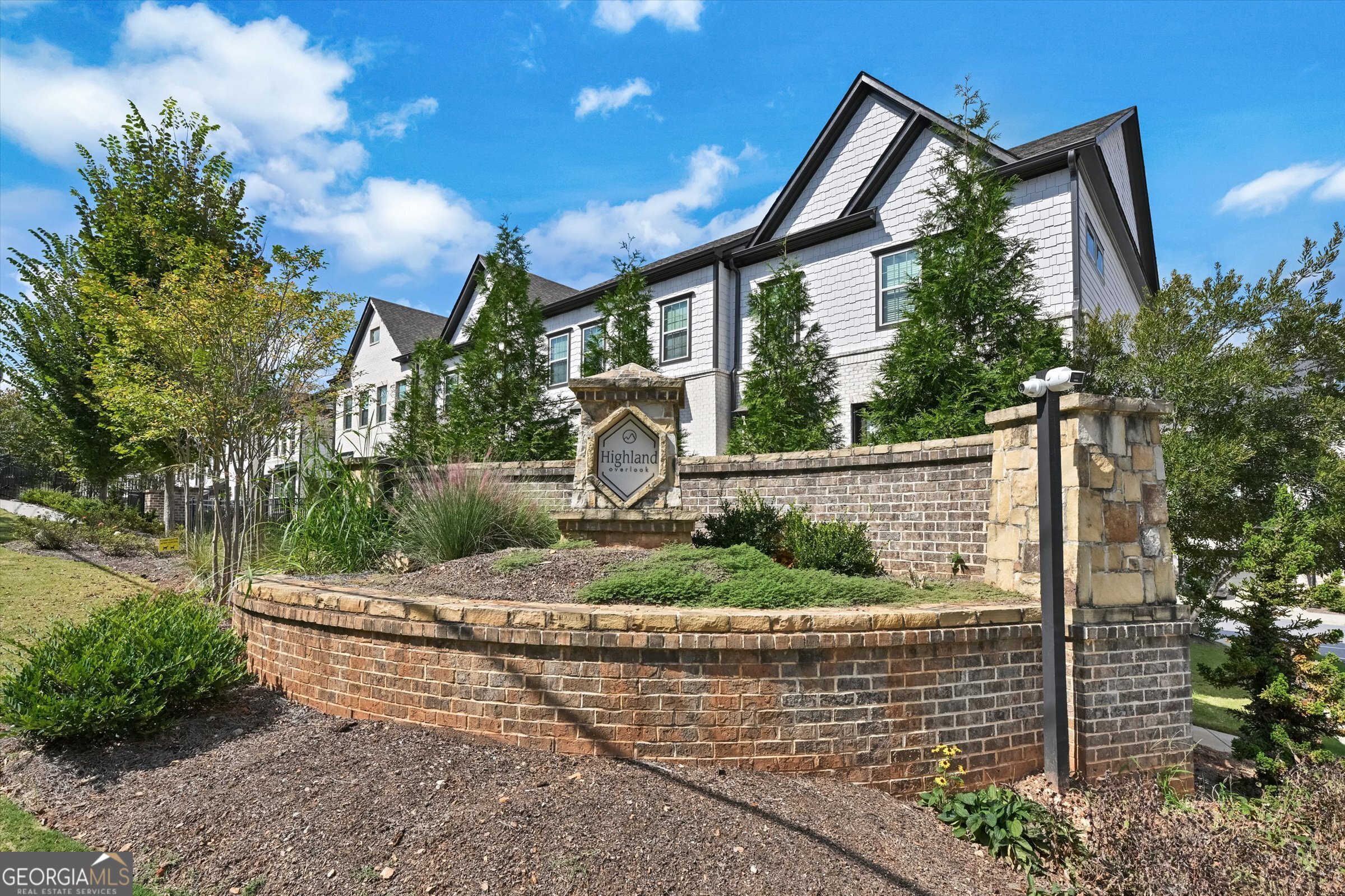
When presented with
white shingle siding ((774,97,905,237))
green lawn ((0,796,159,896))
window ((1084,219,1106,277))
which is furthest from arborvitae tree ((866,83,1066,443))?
green lawn ((0,796,159,896))

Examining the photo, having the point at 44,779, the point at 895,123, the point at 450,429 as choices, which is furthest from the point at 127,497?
the point at 895,123

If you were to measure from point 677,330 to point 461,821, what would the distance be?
1597 cm

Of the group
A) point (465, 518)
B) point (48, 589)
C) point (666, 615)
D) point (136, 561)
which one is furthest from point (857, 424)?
point (136, 561)

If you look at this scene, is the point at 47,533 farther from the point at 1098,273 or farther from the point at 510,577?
the point at 1098,273

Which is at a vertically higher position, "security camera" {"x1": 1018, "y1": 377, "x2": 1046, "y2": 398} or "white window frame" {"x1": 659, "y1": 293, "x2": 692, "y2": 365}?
"white window frame" {"x1": 659, "y1": 293, "x2": 692, "y2": 365}

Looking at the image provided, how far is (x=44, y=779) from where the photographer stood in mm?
4551

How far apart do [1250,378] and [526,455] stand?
1355 centimetres

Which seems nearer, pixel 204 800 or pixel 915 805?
pixel 204 800

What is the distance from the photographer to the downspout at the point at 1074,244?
40.7 ft

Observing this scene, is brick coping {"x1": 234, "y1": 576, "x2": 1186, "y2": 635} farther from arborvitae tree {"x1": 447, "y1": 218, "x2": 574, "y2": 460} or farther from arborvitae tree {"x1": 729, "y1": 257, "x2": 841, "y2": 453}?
arborvitae tree {"x1": 447, "y1": 218, "x2": 574, "y2": 460}

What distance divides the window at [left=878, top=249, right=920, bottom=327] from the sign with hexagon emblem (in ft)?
26.8

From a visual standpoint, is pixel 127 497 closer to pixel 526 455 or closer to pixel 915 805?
pixel 526 455

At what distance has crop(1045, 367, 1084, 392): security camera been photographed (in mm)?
5297

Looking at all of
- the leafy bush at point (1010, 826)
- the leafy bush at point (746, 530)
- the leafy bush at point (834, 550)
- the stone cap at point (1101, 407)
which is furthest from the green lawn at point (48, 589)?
the stone cap at point (1101, 407)
